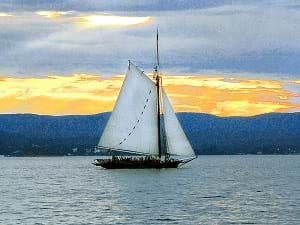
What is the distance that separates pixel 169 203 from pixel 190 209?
6.53m

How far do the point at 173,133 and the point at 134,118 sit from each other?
6.37m

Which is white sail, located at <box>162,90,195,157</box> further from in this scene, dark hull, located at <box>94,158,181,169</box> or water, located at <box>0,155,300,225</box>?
water, located at <box>0,155,300,225</box>

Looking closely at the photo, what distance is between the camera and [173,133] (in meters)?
133

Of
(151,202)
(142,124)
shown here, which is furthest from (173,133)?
(151,202)

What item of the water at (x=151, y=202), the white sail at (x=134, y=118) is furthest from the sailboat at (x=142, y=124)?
the water at (x=151, y=202)

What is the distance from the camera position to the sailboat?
13212 centimetres

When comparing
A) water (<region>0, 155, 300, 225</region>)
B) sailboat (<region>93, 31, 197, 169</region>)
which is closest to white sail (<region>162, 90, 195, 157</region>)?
sailboat (<region>93, 31, 197, 169</region>)

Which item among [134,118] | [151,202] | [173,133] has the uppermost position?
[134,118]

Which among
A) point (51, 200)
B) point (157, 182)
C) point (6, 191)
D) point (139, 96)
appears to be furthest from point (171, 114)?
point (51, 200)

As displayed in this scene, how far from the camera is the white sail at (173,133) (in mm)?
132000

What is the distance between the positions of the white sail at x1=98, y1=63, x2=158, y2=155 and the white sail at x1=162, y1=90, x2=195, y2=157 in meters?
3.23

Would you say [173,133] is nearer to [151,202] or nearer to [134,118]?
[134,118]

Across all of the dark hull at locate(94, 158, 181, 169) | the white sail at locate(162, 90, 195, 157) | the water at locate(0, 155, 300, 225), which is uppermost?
the white sail at locate(162, 90, 195, 157)

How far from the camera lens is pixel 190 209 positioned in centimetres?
7575
